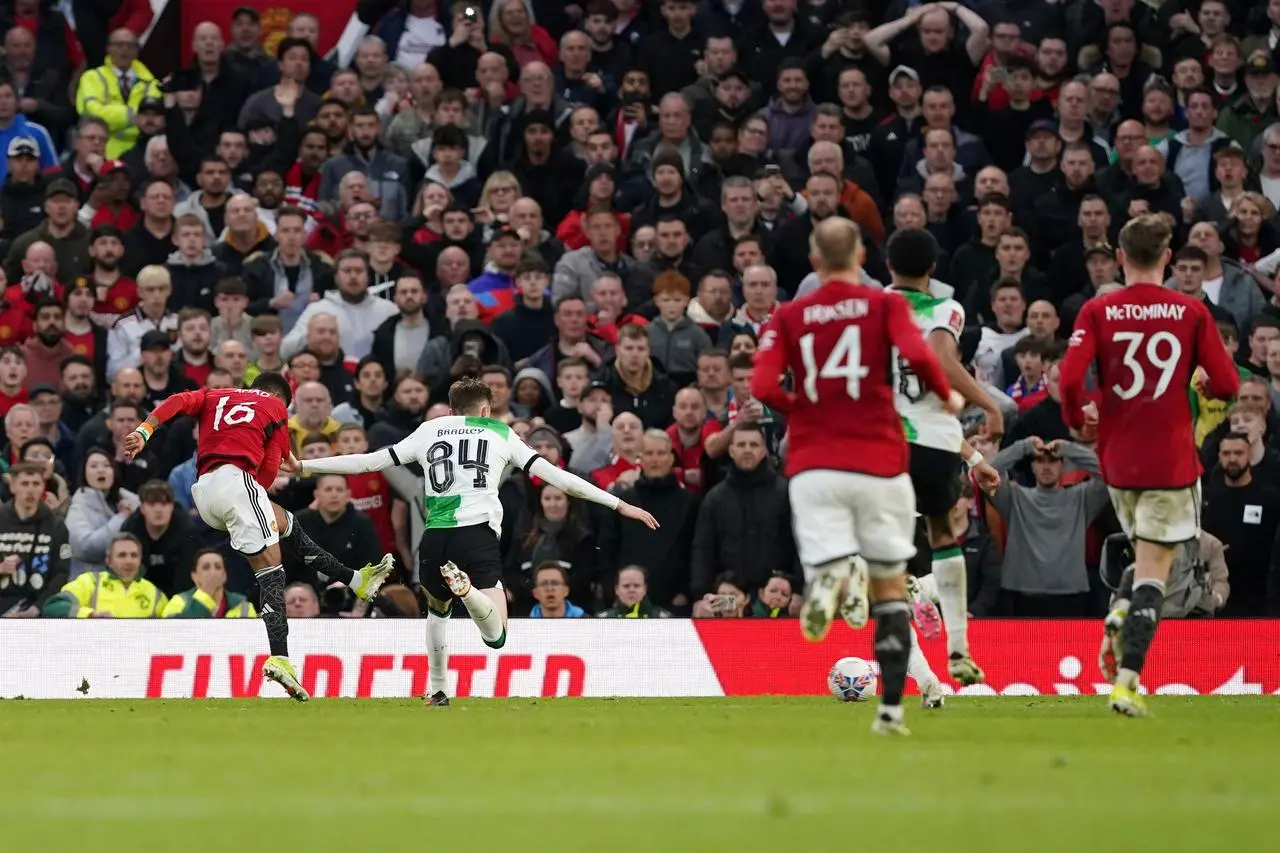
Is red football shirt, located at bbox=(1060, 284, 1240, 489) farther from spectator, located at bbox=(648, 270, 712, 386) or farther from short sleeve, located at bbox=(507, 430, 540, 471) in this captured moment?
spectator, located at bbox=(648, 270, 712, 386)

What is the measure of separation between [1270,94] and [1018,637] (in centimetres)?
805

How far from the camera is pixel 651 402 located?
19875 millimetres

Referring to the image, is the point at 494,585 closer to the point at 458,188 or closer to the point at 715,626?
the point at 715,626

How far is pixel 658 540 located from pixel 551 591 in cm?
121

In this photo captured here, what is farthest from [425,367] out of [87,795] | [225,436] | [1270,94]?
[87,795]

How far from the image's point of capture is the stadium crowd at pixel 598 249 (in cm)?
1852

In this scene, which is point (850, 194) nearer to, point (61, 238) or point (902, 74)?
point (902, 74)

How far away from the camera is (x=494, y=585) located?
586 inches

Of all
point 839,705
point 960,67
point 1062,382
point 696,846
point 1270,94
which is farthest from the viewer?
point 960,67

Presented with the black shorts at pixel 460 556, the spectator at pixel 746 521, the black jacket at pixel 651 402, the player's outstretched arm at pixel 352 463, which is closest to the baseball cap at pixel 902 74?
the black jacket at pixel 651 402

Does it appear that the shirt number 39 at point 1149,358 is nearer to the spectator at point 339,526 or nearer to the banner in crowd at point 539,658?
the banner in crowd at point 539,658

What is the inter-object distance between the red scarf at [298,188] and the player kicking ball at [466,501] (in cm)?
853

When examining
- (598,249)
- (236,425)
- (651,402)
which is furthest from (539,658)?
(598,249)

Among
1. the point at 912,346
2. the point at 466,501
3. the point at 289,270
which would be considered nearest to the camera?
the point at 912,346
